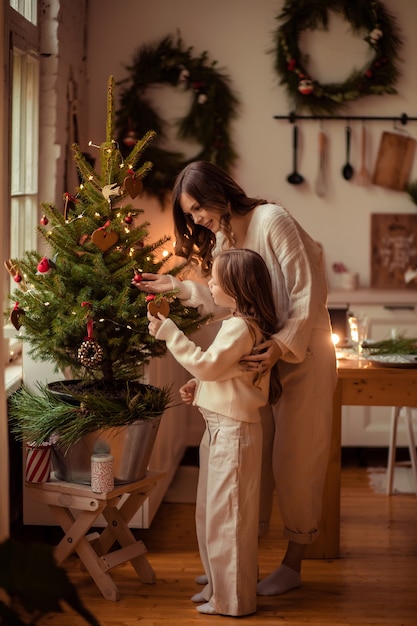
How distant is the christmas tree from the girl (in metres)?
0.18

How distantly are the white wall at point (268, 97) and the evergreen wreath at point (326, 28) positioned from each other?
0.21 feet

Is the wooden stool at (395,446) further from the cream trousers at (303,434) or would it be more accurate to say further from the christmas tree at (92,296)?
the christmas tree at (92,296)

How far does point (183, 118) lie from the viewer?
5516mm

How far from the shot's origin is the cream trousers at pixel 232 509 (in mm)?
3055

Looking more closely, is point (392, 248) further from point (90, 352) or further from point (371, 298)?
point (90, 352)

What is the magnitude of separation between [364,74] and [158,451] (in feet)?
8.43

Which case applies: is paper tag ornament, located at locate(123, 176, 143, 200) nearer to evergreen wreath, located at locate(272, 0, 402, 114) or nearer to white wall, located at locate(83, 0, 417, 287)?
white wall, located at locate(83, 0, 417, 287)

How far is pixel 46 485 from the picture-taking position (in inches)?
128

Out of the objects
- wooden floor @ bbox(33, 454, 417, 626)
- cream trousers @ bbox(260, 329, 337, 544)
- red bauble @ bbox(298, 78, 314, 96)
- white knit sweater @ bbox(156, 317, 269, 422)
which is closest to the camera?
white knit sweater @ bbox(156, 317, 269, 422)

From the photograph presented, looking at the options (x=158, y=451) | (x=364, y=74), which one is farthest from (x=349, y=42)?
(x=158, y=451)

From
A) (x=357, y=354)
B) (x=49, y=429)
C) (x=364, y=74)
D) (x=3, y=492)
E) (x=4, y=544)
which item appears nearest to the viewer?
(x=4, y=544)

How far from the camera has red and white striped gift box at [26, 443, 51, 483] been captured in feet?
10.6

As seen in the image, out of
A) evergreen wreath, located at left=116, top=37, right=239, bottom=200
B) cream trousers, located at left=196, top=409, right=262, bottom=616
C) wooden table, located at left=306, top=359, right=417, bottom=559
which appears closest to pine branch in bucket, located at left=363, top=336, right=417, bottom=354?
wooden table, located at left=306, top=359, right=417, bottom=559

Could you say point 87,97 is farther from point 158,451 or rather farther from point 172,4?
point 158,451
